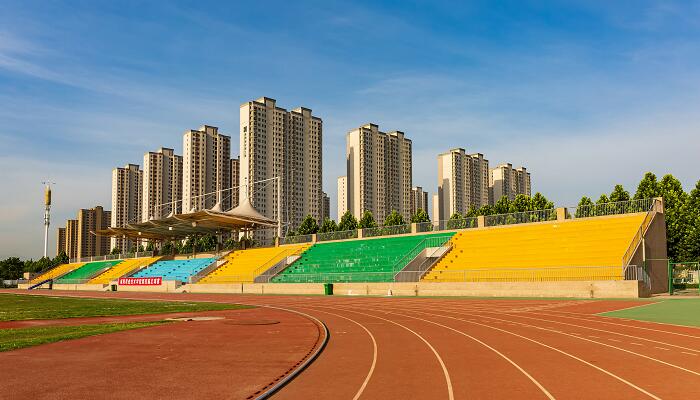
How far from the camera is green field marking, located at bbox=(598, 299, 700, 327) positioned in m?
19.1

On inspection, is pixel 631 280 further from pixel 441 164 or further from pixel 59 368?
pixel 441 164

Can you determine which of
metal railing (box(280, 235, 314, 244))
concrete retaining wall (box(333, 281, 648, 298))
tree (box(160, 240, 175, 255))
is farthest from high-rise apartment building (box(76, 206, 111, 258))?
concrete retaining wall (box(333, 281, 648, 298))

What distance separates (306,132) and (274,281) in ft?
290

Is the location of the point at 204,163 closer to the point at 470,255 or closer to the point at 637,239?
the point at 470,255

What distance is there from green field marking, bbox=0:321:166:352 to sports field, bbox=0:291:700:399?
652mm

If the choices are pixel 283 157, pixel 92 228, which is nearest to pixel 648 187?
pixel 283 157

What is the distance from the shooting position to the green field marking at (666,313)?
1914cm

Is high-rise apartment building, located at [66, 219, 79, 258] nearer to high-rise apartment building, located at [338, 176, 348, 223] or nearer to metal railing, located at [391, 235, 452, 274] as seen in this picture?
high-rise apartment building, located at [338, 176, 348, 223]

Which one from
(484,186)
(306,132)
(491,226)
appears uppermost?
(306,132)

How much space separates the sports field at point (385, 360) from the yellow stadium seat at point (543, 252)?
12.5 meters

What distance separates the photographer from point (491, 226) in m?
46.4

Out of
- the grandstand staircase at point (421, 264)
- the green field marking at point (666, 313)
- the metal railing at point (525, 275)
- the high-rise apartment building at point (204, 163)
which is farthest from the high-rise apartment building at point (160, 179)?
the green field marking at point (666, 313)

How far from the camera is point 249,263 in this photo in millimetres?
60469

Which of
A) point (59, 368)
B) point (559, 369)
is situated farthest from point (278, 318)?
point (559, 369)
